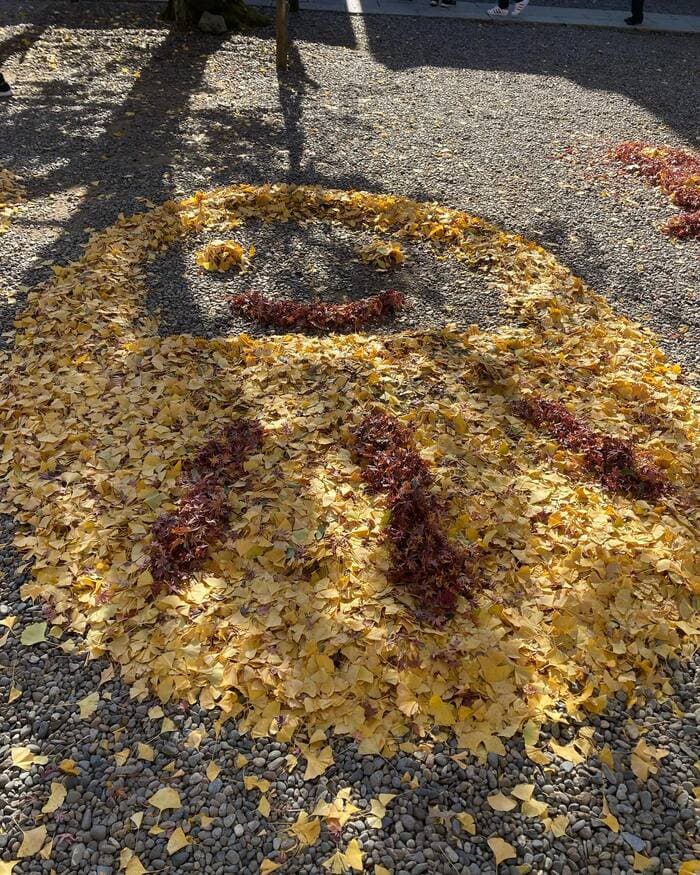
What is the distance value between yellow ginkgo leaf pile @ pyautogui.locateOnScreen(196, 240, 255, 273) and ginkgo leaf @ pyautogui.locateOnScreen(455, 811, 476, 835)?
4650 millimetres

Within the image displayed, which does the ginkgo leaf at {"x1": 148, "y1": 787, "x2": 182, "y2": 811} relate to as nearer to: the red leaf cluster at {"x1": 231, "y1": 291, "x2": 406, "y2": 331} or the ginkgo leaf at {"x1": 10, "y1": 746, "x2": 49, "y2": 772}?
the ginkgo leaf at {"x1": 10, "y1": 746, "x2": 49, "y2": 772}

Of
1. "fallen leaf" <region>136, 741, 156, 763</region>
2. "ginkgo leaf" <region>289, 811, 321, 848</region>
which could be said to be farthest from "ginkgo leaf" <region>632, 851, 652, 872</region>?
"fallen leaf" <region>136, 741, 156, 763</region>

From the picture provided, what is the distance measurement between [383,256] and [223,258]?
4.77ft

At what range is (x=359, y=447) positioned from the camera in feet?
13.8

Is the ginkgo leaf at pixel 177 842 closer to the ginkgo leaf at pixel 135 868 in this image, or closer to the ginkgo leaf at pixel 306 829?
the ginkgo leaf at pixel 135 868

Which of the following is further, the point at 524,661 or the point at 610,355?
the point at 610,355

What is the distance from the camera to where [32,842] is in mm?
2566

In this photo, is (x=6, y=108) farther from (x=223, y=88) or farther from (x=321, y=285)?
(x=321, y=285)

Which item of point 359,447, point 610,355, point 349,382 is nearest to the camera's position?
point 359,447

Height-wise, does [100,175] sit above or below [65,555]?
above

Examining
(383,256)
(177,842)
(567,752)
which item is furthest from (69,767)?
(383,256)

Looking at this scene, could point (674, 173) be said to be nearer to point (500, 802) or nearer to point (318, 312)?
point (318, 312)

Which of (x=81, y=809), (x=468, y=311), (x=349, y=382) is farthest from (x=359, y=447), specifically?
(x=81, y=809)

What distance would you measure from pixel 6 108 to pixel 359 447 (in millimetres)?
7391
